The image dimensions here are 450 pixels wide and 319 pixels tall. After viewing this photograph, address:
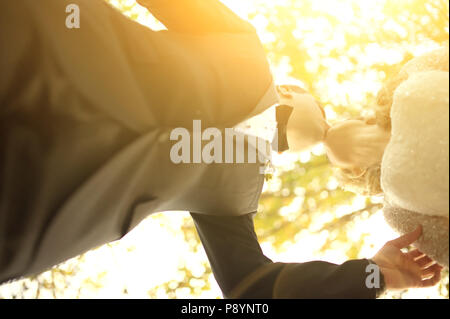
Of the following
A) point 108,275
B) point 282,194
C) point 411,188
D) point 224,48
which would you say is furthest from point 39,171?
point 108,275

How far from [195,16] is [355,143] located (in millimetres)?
561

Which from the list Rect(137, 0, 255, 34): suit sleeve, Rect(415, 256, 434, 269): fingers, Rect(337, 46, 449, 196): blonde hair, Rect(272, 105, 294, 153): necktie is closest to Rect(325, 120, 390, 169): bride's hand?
Rect(337, 46, 449, 196): blonde hair

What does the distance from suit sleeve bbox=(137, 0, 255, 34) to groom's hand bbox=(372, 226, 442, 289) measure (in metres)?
0.66

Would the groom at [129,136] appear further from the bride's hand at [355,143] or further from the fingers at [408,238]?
the bride's hand at [355,143]

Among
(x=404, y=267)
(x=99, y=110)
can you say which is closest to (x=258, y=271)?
(x=404, y=267)

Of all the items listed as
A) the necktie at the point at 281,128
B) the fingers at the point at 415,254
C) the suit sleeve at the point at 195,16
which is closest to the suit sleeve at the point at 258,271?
the fingers at the point at 415,254

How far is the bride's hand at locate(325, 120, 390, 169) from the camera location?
0.99 metres

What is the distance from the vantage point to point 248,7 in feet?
8.82

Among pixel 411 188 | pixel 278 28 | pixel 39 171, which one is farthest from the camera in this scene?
pixel 278 28

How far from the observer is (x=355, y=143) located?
1.07 m

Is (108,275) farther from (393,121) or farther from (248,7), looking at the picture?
(393,121)

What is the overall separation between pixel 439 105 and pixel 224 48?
492 mm

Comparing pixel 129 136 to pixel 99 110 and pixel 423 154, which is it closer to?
pixel 99 110

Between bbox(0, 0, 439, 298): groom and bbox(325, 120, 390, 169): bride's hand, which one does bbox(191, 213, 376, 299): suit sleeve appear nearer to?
bbox(0, 0, 439, 298): groom
